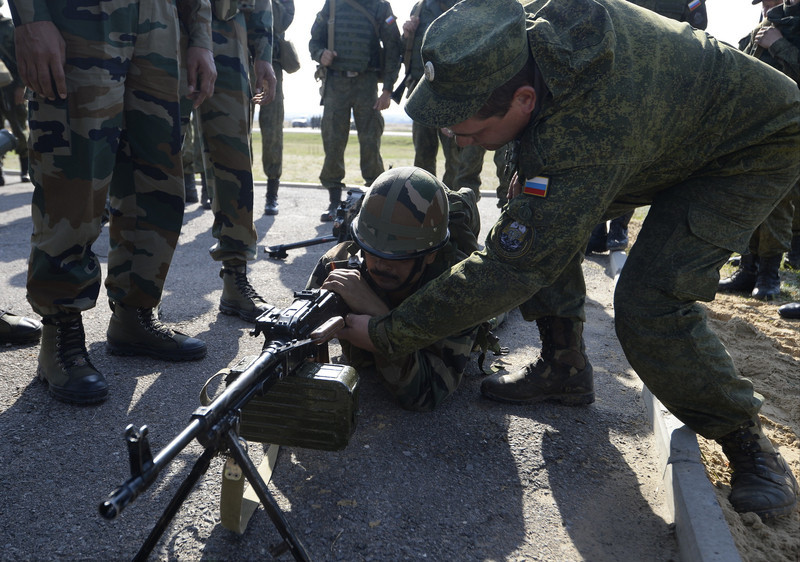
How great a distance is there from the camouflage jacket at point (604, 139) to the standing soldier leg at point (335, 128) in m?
5.10

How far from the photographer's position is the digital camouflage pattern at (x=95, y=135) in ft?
8.47

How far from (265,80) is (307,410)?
9.84ft

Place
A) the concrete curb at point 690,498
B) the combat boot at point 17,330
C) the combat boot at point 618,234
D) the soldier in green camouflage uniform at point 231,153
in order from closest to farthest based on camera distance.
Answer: the concrete curb at point 690,498, the combat boot at point 17,330, the soldier in green camouflage uniform at point 231,153, the combat boot at point 618,234

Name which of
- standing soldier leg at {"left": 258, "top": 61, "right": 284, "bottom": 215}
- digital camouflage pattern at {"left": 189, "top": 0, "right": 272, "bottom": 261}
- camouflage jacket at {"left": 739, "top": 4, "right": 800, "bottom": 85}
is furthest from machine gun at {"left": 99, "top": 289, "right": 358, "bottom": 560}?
standing soldier leg at {"left": 258, "top": 61, "right": 284, "bottom": 215}

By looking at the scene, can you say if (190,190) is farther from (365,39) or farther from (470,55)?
(470,55)

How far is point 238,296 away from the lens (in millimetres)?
3998

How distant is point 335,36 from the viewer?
23.2 ft

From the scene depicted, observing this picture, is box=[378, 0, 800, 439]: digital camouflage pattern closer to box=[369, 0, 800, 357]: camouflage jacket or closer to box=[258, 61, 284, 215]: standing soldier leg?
box=[369, 0, 800, 357]: camouflage jacket

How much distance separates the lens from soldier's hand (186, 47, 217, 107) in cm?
322

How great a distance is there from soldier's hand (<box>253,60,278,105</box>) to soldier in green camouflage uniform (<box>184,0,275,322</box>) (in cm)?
35

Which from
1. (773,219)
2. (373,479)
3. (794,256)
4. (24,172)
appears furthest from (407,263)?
(24,172)

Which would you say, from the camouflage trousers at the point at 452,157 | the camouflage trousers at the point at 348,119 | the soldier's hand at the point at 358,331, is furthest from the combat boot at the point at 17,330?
the camouflage trousers at the point at 348,119

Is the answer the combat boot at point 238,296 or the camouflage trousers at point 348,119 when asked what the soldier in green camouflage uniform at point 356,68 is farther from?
the combat boot at point 238,296

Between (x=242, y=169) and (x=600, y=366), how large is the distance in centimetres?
249
